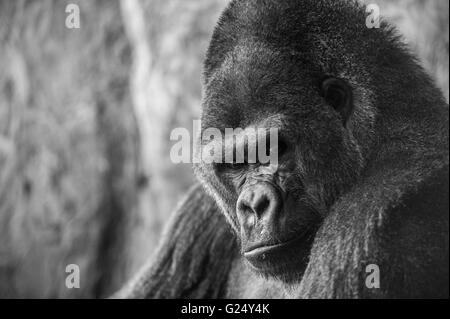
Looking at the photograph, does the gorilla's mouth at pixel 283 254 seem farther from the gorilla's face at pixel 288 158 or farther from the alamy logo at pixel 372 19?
the alamy logo at pixel 372 19

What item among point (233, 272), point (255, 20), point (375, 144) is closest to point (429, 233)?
point (375, 144)

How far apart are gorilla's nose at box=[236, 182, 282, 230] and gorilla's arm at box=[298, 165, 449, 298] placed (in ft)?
0.81

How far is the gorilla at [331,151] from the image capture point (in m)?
2.93

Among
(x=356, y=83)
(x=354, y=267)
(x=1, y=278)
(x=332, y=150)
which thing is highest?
(x=356, y=83)

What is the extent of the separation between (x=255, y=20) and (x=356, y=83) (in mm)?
640

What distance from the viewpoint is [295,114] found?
3293mm

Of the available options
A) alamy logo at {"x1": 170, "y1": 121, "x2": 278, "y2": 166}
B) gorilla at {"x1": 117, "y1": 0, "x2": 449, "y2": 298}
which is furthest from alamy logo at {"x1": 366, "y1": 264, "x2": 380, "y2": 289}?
alamy logo at {"x1": 170, "y1": 121, "x2": 278, "y2": 166}

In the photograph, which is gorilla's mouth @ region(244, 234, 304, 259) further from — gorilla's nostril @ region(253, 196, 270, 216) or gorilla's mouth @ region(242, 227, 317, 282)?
gorilla's nostril @ region(253, 196, 270, 216)

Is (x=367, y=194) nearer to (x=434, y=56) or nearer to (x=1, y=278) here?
(x=434, y=56)

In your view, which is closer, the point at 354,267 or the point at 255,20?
the point at 354,267

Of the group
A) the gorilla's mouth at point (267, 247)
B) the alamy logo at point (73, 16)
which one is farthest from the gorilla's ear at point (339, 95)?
the alamy logo at point (73, 16)

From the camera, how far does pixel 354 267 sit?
2.91m

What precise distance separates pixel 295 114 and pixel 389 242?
0.77 meters
